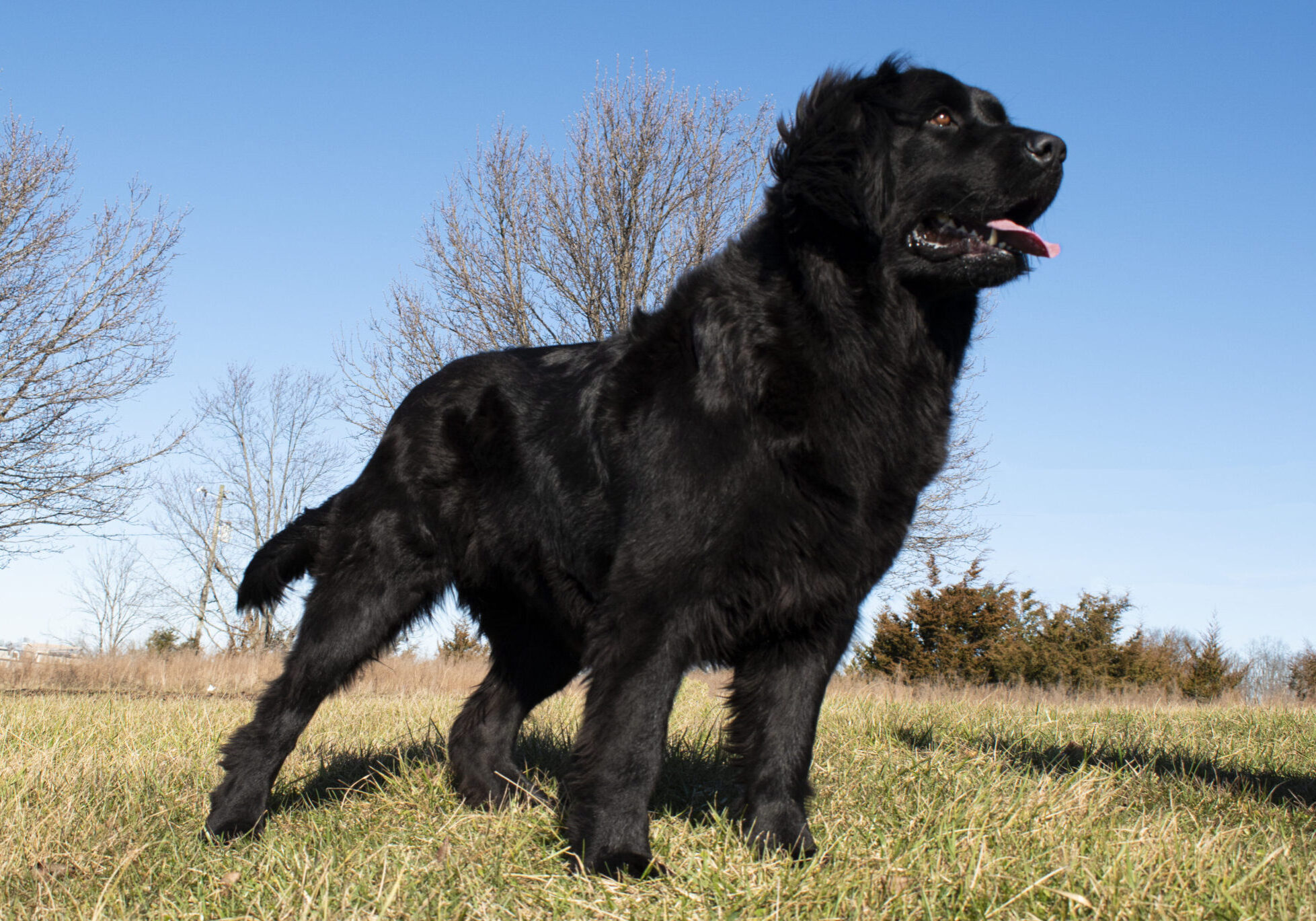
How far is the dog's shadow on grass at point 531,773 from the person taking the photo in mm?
3490

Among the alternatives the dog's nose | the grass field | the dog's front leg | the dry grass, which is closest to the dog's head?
the dog's nose

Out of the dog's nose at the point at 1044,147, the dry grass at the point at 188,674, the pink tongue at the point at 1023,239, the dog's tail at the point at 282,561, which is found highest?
the dog's nose at the point at 1044,147

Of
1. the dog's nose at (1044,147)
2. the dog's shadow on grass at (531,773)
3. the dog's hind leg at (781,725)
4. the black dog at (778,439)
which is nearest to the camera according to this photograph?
the black dog at (778,439)

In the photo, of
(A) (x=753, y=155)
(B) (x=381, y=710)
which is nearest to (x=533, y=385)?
(B) (x=381, y=710)

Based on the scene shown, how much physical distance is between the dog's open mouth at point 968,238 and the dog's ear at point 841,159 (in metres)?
0.14

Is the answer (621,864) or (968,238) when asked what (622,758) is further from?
(968,238)

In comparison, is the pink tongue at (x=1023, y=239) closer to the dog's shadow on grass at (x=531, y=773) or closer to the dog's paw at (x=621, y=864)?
the dog's shadow on grass at (x=531, y=773)

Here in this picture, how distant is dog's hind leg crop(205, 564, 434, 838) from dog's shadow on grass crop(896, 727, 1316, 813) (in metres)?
2.42

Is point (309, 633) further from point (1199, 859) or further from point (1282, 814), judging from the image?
point (1282, 814)

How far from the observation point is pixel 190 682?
11.4 metres

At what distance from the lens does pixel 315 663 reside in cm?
342

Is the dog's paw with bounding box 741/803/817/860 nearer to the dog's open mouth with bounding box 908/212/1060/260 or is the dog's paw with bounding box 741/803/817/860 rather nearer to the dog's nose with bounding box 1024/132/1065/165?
the dog's open mouth with bounding box 908/212/1060/260

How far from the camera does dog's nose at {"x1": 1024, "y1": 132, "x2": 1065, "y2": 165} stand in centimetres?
269

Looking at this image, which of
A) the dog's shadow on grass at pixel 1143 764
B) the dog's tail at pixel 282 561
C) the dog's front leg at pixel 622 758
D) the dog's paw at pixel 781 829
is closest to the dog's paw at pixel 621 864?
the dog's front leg at pixel 622 758
